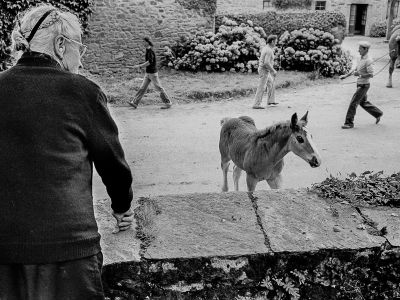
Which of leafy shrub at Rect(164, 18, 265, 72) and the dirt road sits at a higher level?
leafy shrub at Rect(164, 18, 265, 72)

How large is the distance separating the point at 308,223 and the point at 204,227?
54 centimetres

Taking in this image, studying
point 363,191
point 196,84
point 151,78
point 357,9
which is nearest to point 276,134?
point 363,191

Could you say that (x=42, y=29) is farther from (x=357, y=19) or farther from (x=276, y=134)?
(x=357, y=19)

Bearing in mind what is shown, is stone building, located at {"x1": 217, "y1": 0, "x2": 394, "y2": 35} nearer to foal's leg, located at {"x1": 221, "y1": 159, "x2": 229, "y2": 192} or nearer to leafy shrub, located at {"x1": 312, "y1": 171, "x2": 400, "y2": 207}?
foal's leg, located at {"x1": 221, "y1": 159, "x2": 229, "y2": 192}

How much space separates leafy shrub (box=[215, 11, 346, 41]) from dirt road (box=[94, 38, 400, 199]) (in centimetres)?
442

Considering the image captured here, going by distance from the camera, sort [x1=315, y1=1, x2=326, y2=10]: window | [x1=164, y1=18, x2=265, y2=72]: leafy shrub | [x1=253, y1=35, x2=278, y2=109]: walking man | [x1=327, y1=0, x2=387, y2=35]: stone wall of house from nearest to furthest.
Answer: [x1=253, y1=35, x2=278, y2=109]: walking man → [x1=164, y1=18, x2=265, y2=72]: leafy shrub → [x1=315, y1=1, x2=326, y2=10]: window → [x1=327, y1=0, x2=387, y2=35]: stone wall of house

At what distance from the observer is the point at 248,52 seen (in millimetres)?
18859

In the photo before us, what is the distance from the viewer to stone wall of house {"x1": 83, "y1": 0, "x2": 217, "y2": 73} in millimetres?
18688

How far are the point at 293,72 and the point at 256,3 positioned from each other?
15.5m

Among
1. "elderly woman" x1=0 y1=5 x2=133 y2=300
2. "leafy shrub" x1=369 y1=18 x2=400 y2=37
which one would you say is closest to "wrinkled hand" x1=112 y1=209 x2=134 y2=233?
"elderly woman" x1=0 y1=5 x2=133 y2=300

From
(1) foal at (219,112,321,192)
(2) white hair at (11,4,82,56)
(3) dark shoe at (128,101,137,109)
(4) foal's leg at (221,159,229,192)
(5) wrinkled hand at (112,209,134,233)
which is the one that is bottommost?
(3) dark shoe at (128,101,137,109)

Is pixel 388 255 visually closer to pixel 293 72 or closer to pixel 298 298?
pixel 298 298

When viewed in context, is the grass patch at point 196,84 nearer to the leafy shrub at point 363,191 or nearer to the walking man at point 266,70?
the walking man at point 266,70

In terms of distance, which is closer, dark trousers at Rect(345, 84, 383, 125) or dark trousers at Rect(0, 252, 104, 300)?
dark trousers at Rect(0, 252, 104, 300)
